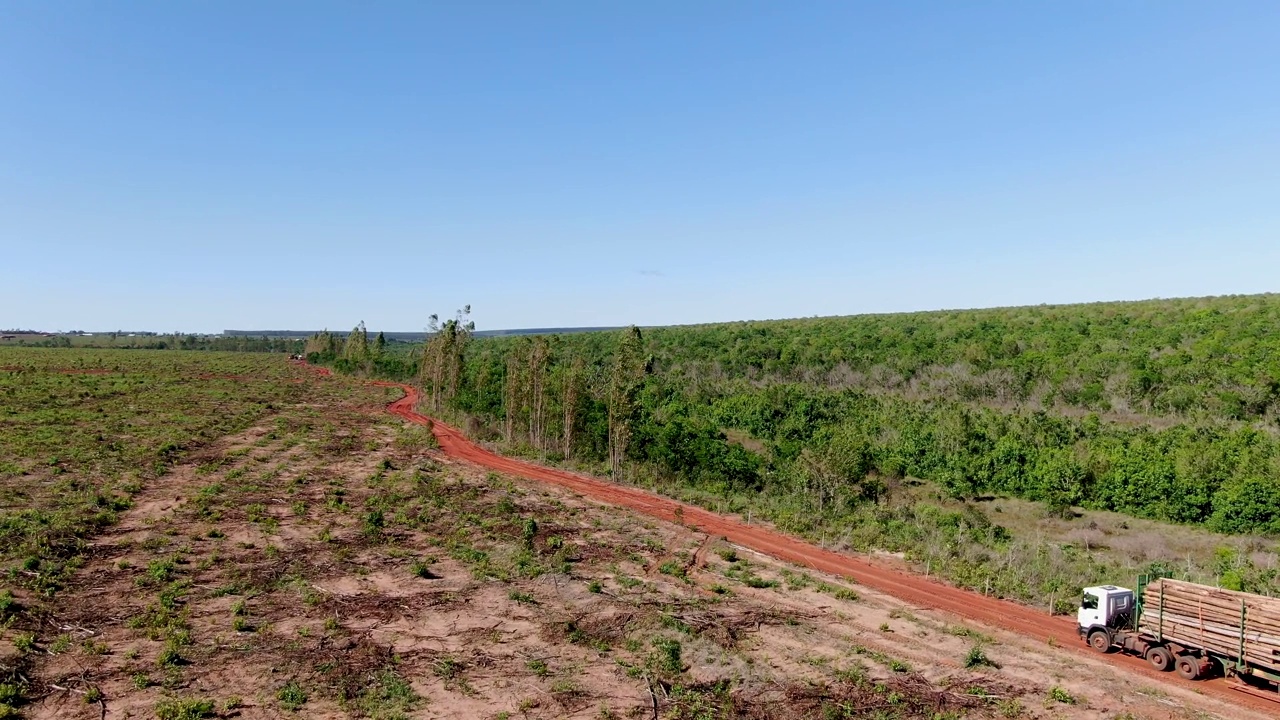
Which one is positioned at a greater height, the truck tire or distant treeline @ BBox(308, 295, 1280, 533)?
distant treeline @ BBox(308, 295, 1280, 533)

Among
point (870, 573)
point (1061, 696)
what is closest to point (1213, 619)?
point (1061, 696)

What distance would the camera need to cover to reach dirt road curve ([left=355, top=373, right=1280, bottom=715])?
633 inches

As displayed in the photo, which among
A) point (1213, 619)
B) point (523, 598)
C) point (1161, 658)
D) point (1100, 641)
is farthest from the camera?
point (523, 598)

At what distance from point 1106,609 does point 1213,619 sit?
7.19 ft

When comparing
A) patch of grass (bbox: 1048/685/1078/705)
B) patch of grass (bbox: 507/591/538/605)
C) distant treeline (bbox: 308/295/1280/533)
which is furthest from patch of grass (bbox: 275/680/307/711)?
distant treeline (bbox: 308/295/1280/533)

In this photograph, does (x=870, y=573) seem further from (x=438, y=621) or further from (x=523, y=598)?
(x=438, y=621)

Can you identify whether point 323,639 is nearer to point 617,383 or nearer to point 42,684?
point 42,684

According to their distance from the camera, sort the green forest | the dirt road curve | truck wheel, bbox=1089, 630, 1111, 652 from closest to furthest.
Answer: the dirt road curve < truck wheel, bbox=1089, 630, 1111, 652 < the green forest

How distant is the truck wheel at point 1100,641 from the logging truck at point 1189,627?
2cm

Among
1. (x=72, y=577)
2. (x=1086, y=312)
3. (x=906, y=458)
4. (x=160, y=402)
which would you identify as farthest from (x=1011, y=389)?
(x=160, y=402)

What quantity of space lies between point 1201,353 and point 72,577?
206ft

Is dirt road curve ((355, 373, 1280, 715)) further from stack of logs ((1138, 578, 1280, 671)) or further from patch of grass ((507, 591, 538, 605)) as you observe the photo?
patch of grass ((507, 591, 538, 605))

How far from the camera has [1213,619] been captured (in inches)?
592

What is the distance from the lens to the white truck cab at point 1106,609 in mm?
16859
